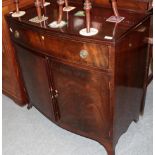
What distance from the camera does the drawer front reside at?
114 cm

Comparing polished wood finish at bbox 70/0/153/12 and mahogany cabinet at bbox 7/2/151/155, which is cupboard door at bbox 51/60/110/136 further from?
polished wood finish at bbox 70/0/153/12

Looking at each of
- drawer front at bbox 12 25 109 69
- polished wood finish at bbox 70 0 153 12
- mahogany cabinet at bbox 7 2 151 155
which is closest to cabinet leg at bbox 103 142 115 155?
mahogany cabinet at bbox 7 2 151 155

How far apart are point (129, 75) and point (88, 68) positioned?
0.26 m

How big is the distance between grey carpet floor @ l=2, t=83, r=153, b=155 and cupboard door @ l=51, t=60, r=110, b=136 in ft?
0.56

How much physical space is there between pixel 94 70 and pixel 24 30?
497 millimetres

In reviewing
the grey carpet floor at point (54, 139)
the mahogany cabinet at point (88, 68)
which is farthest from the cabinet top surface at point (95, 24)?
the grey carpet floor at point (54, 139)

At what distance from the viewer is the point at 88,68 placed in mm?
1209

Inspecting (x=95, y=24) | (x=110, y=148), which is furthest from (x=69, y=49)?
(x=110, y=148)

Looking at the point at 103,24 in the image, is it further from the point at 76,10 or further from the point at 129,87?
the point at 129,87

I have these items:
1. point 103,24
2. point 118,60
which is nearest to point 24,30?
point 103,24

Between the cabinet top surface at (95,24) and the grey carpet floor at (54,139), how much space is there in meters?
0.78

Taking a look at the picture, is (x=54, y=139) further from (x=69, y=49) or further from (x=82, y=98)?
(x=69, y=49)

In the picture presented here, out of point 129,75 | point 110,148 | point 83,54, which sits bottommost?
point 110,148

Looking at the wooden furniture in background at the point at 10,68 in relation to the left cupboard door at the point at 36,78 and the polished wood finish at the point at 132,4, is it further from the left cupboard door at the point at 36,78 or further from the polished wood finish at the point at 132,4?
the polished wood finish at the point at 132,4
